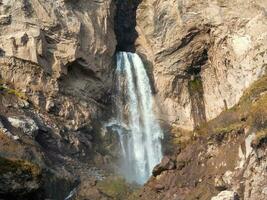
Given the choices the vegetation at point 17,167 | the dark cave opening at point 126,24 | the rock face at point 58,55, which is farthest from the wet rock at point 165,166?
the dark cave opening at point 126,24

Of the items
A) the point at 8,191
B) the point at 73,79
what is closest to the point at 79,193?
the point at 73,79

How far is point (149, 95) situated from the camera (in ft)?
165

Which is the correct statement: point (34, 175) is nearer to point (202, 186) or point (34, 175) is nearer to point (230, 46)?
point (202, 186)

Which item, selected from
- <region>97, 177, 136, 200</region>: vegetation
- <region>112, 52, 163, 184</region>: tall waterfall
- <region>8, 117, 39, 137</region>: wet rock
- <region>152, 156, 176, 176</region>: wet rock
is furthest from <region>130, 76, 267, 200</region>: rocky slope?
<region>112, 52, 163, 184</region>: tall waterfall

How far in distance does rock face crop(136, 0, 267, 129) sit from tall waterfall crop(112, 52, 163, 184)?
52.3 inches

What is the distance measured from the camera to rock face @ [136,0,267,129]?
4641cm

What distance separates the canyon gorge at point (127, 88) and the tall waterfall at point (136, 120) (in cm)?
10

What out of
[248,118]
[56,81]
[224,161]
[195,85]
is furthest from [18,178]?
[195,85]

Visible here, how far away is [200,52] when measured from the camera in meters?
49.7

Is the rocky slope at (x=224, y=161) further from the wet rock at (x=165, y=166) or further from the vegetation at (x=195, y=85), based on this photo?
the vegetation at (x=195, y=85)

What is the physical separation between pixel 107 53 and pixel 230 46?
11130mm

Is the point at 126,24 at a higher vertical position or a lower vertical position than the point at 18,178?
higher

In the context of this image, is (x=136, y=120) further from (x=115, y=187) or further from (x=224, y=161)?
(x=224, y=161)

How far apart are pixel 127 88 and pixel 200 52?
7429 millimetres
